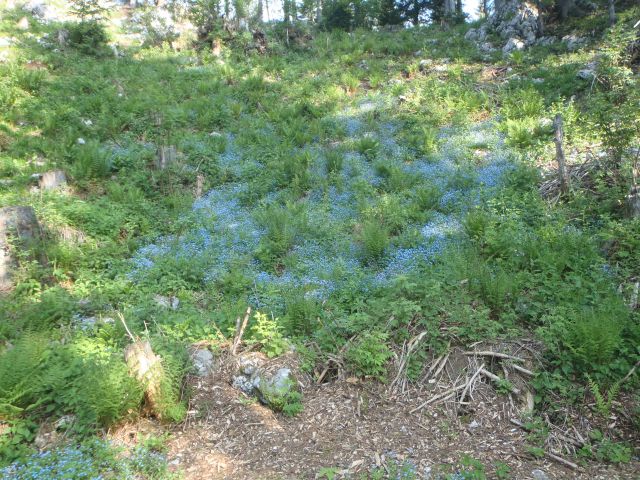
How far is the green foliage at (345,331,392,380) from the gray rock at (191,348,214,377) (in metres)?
1.74

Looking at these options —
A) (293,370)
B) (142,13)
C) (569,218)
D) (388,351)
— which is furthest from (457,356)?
(142,13)

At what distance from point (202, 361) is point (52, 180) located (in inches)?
251

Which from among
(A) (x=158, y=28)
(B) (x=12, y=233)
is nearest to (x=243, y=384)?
(B) (x=12, y=233)

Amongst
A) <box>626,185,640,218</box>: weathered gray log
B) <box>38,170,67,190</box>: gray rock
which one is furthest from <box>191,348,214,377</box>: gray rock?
<box>626,185,640,218</box>: weathered gray log

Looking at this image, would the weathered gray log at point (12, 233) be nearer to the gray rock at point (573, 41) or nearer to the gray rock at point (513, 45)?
the gray rock at point (513, 45)

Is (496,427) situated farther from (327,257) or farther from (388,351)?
(327,257)

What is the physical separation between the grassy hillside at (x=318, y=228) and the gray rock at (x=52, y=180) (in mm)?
225

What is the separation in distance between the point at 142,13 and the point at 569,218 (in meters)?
20.3


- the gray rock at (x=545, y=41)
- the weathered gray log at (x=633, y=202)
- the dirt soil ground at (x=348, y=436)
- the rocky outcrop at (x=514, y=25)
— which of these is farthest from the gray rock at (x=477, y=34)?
the dirt soil ground at (x=348, y=436)

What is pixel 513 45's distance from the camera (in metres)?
16.7

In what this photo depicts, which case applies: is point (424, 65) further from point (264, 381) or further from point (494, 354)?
point (264, 381)

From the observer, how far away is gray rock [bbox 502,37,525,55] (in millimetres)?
16609

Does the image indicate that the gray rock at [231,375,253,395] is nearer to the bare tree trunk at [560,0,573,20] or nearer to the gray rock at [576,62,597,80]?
the gray rock at [576,62,597,80]

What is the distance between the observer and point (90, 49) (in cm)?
1691
